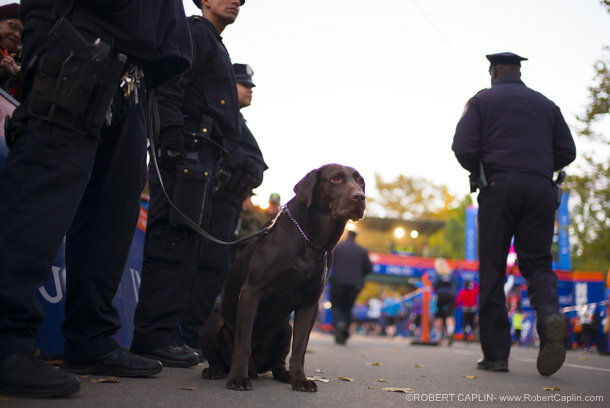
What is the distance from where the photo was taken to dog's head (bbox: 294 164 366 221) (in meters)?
3.04

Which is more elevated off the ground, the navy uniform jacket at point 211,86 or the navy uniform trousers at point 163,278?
the navy uniform jacket at point 211,86

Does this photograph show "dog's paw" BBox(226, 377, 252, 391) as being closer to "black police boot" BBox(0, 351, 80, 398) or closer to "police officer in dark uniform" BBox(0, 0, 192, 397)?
"police officer in dark uniform" BBox(0, 0, 192, 397)

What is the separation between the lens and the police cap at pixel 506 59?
5188 mm

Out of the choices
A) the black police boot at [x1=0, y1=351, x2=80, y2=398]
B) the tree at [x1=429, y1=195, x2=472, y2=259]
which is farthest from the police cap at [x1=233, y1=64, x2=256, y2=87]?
the tree at [x1=429, y1=195, x2=472, y2=259]

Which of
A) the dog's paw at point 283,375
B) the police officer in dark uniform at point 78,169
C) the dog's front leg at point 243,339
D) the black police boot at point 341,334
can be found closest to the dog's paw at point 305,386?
the dog's front leg at point 243,339

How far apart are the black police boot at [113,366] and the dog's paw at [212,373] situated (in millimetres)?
402

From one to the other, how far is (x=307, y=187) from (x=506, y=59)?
3181 millimetres

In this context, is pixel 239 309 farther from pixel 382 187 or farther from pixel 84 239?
pixel 382 187

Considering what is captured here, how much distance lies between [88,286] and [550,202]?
12.6ft

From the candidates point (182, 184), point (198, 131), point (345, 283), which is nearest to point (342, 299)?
point (345, 283)

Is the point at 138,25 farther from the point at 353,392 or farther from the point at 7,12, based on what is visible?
the point at 7,12

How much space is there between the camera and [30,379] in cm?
199

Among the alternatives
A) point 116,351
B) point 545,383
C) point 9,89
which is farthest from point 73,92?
point 545,383

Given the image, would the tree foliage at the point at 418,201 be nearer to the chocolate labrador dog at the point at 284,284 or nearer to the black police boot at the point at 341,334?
the black police boot at the point at 341,334
